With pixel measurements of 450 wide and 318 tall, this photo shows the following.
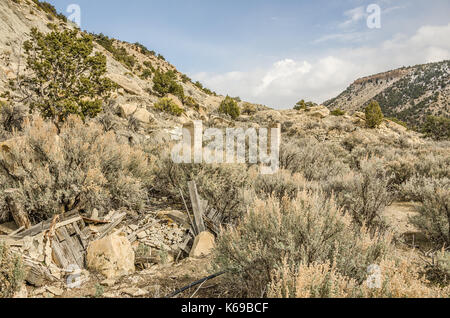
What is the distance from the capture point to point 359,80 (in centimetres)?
8925

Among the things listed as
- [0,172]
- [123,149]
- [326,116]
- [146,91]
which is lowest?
[0,172]

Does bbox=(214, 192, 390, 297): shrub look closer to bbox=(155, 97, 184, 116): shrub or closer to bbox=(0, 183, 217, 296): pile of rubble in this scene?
bbox=(0, 183, 217, 296): pile of rubble

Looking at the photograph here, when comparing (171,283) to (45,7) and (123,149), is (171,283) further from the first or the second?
(45,7)

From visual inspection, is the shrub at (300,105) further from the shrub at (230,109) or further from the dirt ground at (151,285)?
the dirt ground at (151,285)

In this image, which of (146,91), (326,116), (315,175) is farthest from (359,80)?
(315,175)

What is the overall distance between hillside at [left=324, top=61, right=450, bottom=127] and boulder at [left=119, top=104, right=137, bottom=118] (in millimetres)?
52463

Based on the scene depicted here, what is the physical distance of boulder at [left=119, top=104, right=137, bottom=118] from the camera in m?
14.4

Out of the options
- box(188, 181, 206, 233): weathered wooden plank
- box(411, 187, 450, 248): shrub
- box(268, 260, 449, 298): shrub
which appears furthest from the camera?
box(188, 181, 206, 233): weathered wooden plank

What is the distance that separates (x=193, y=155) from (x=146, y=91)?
20557mm

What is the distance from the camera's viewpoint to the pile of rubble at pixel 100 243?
11.1 feet

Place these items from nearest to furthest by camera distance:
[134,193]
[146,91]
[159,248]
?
[159,248]
[134,193]
[146,91]

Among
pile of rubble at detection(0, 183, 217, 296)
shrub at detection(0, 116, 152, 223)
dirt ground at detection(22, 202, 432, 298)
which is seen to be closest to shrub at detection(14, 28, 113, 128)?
shrub at detection(0, 116, 152, 223)

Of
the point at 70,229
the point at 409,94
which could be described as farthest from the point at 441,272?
the point at 409,94

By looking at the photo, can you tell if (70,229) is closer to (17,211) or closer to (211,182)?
(17,211)
